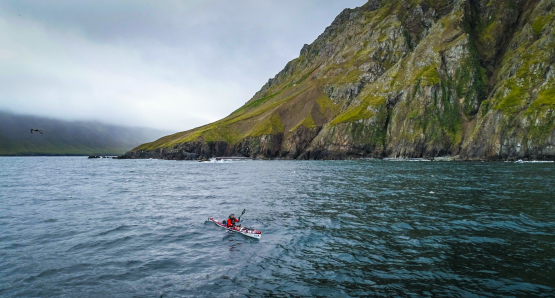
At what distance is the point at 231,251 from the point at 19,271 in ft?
44.2

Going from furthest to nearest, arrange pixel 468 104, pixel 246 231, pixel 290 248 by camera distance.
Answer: pixel 468 104 → pixel 246 231 → pixel 290 248

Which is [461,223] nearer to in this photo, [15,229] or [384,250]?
[384,250]

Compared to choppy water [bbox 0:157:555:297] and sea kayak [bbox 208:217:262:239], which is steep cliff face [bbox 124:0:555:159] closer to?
choppy water [bbox 0:157:555:297]

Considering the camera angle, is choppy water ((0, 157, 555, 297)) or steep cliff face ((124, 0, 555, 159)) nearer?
choppy water ((0, 157, 555, 297))

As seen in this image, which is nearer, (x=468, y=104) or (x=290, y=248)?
(x=290, y=248)

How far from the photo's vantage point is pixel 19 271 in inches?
752

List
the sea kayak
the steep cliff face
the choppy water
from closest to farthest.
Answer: the choppy water
the sea kayak
the steep cliff face

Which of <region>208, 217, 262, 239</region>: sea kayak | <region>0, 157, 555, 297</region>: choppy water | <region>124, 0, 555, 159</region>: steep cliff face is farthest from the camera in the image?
<region>124, 0, 555, 159</region>: steep cliff face

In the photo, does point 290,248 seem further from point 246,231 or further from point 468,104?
point 468,104

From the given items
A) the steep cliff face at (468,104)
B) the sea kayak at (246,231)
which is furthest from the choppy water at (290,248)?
the steep cliff face at (468,104)

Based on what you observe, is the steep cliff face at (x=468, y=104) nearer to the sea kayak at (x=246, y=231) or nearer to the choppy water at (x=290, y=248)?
the choppy water at (x=290, y=248)

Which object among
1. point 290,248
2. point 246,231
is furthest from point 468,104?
point 290,248

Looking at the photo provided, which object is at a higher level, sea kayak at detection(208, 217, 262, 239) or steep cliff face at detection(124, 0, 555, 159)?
steep cliff face at detection(124, 0, 555, 159)

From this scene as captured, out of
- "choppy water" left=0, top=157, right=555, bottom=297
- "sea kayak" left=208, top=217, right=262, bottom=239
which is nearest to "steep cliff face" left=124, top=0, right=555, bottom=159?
"choppy water" left=0, top=157, right=555, bottom=297
